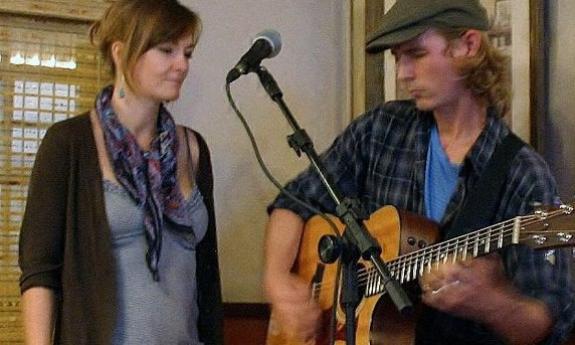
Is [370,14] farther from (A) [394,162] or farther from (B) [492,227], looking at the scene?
(B) [492,227]

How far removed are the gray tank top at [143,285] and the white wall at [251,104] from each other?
635 millimetres

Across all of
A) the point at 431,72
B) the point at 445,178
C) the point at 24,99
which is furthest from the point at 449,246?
the point at 24,99

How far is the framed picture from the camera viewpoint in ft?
7.27

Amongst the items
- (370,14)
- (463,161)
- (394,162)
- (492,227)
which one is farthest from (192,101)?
(492,227)

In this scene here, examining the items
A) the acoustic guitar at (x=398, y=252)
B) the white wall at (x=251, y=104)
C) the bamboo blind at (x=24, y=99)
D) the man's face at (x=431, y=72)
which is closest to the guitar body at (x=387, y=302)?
the acoustic guitar at (x=398, y=252)

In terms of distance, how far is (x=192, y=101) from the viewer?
8.78 ft

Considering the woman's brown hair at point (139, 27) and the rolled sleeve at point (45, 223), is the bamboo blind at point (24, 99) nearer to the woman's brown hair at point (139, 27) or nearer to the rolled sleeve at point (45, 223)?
the woman's brown hair at point (139, 27)

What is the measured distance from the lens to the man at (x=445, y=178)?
69.5 inches

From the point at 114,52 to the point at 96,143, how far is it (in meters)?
0.21

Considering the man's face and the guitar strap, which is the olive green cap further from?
the guitar strap

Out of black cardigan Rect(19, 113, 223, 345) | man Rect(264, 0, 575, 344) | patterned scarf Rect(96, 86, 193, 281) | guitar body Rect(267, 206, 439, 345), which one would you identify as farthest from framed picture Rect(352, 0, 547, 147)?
black cardigan Rect(19, 113, 223, 345)

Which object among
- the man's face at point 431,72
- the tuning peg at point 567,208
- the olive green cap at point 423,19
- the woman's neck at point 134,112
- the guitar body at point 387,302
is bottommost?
the guitar body at point 387,302

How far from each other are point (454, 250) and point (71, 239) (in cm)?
79

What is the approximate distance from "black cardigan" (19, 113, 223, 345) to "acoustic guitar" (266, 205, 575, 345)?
39 cm
